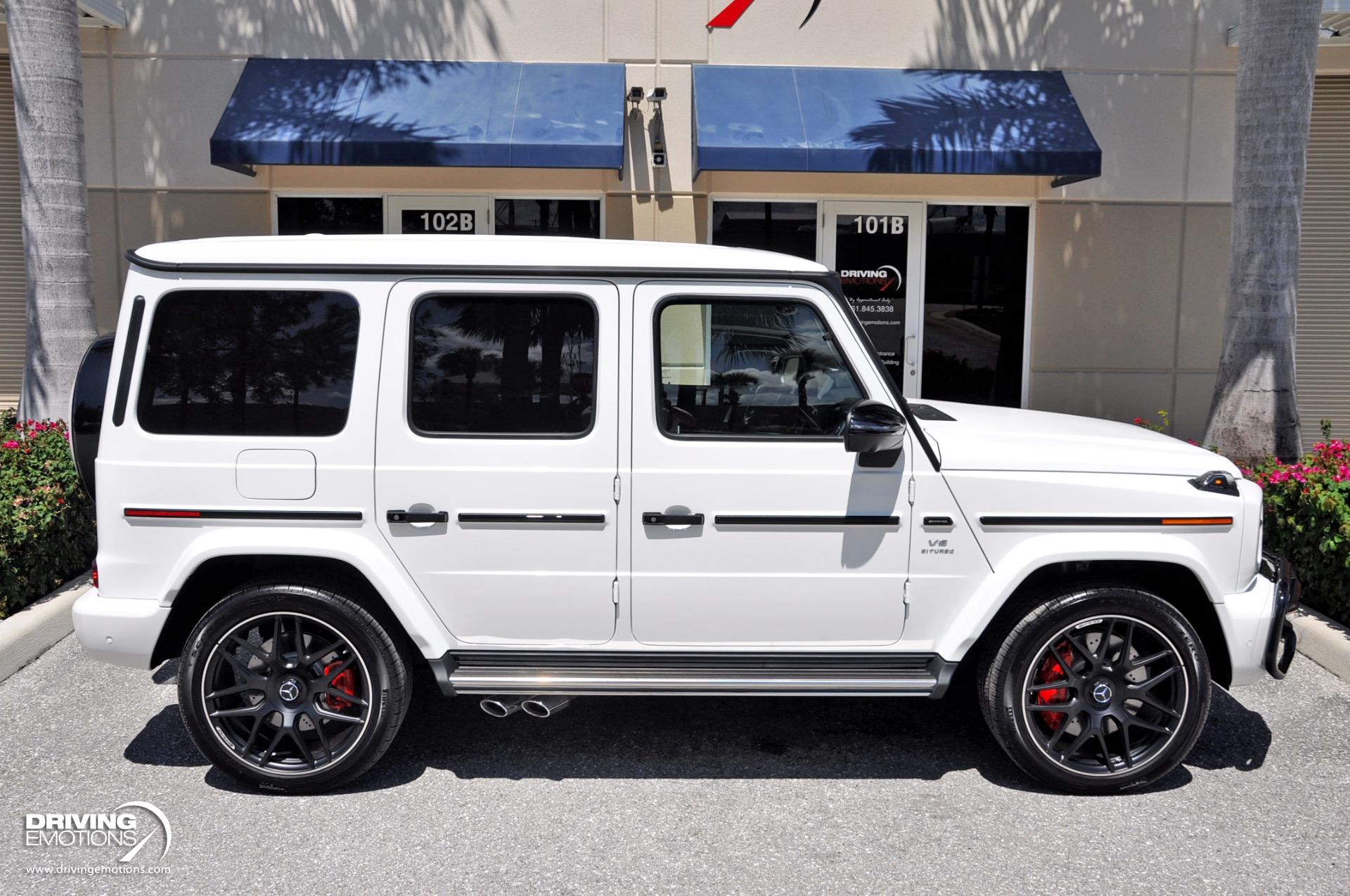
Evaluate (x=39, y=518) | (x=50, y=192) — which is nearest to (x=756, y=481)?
(x=39, y=518)

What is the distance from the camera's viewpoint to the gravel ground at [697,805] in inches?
141

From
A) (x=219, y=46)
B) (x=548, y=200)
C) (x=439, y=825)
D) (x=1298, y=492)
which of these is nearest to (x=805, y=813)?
(x=439, y=825)

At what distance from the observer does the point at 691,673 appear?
163 inches

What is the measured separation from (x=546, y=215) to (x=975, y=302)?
4207 millimetres

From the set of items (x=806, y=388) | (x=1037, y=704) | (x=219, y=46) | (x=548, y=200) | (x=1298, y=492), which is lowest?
(x=1037, y=704)

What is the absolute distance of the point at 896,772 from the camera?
4.40 m

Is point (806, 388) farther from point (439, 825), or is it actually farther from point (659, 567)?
point (439, 825)

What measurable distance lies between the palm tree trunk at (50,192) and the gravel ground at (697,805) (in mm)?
2924

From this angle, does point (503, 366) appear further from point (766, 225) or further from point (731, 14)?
point (731, 14)

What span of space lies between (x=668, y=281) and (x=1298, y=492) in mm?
4107

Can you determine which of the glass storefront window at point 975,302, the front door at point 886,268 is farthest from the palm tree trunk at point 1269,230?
the front door at point 886,268

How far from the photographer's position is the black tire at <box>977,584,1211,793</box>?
13.4 ft

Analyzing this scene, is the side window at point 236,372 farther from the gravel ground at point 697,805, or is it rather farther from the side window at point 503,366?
the gravel ground at point 697,805

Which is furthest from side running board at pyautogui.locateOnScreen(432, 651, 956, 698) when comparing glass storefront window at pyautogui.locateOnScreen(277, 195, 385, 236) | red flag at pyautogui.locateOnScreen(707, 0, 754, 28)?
red flag at pyautogui.locateOnScreen(707, 0, 754, 28)
